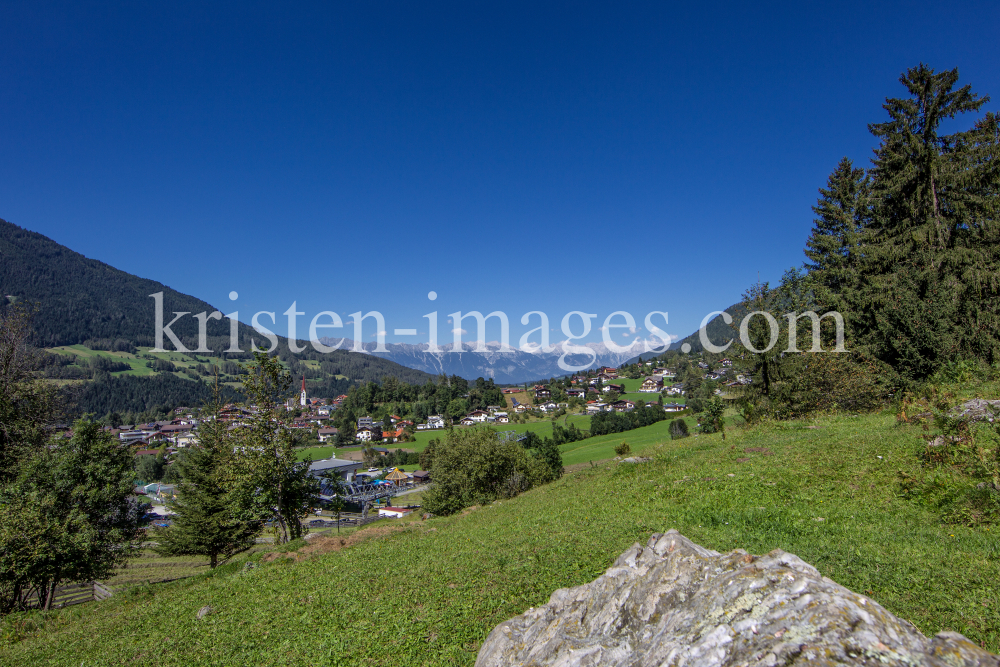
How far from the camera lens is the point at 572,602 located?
557 cm

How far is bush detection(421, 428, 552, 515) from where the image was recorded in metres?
32.7

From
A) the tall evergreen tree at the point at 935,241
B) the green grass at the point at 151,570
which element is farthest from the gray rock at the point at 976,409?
the green grass at the point at 151,570

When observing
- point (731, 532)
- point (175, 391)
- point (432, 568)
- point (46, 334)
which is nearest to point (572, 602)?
point (731, 532)

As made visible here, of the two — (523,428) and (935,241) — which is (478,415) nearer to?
(523,428)

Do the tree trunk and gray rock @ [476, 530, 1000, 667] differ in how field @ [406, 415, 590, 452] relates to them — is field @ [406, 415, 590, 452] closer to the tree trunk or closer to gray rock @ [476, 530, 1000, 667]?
the tree trunk

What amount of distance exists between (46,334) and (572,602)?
887 feet

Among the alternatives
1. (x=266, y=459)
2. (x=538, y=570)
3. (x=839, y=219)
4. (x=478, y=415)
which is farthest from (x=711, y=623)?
(x=478, y=415)

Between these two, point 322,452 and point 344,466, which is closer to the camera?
point 344,466

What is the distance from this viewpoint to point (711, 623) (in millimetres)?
3650

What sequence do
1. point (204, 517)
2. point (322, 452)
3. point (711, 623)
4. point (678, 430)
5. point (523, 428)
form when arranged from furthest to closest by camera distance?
point (322, 452)
point (523, 428)
point (678, 430)
point (204, 517)
point (711, 623)

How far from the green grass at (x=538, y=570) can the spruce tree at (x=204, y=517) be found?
6.93 metres

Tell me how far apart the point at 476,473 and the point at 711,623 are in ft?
101

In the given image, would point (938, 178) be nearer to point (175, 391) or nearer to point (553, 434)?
point (553, 434)

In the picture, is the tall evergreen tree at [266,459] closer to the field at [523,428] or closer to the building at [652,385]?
the field at [523,428]
